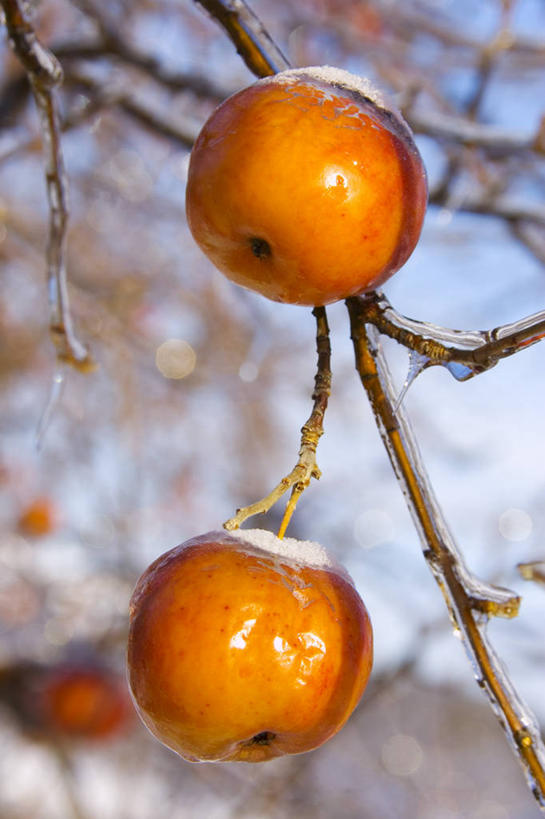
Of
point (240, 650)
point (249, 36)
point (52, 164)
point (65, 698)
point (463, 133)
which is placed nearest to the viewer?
point (240, 650)

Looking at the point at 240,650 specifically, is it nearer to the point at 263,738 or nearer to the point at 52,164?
the point at 263,738

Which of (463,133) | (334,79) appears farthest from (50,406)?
(463,133)

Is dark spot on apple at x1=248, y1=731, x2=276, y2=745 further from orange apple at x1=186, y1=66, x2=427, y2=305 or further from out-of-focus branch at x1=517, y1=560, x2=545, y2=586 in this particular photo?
orange apple at x1=186, y1=66, x2=427, y2=305

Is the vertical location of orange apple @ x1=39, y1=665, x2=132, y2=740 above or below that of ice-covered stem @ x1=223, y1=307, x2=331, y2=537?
below

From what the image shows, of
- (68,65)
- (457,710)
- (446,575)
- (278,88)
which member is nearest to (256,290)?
(278,88)

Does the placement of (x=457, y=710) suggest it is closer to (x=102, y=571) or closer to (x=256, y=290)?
(x=102, y=571)

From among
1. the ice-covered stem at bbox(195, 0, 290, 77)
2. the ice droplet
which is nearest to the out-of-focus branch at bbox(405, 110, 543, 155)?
the ice-covered stem at bbox(195, 0, 290, 77)

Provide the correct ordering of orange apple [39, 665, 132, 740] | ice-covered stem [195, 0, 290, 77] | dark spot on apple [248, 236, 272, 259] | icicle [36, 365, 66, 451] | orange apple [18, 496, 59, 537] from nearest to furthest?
dark spot on apple [248, 236, 272, 259] → ice-covered stem [195, 0, 290, 77] → icicle [36, 365, 66, 451] → orange apple [39, 665, 132, 740] → orange apple [18, 496, 59, 537]
